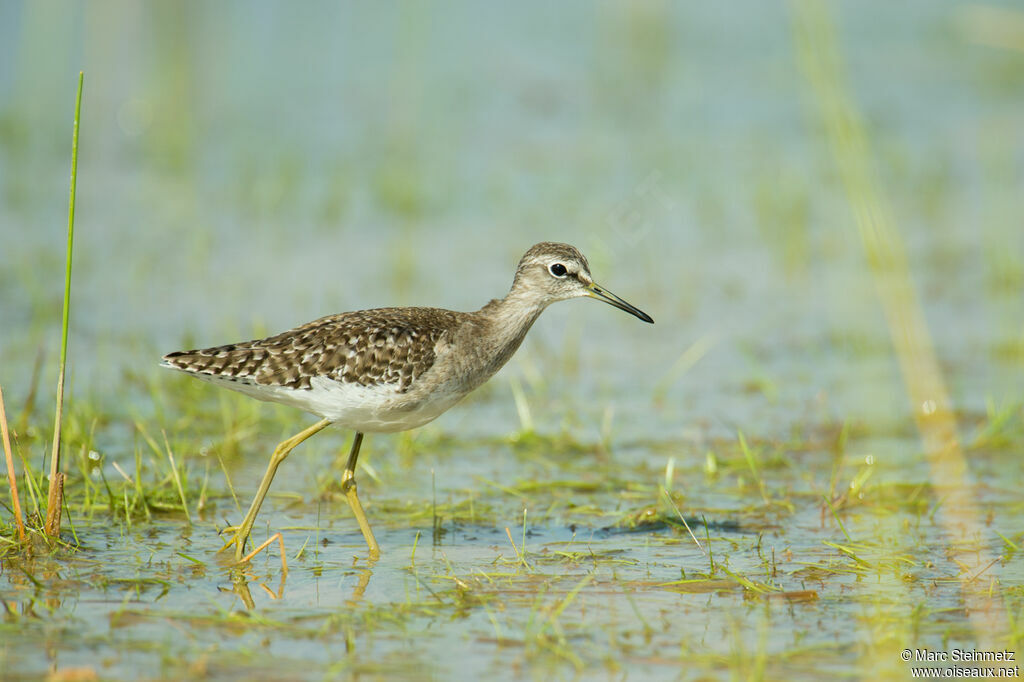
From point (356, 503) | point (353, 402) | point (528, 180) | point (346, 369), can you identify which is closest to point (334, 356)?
point (346, 369)

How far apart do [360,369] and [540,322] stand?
215 inches

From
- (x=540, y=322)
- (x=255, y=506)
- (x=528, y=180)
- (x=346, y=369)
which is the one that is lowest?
(x=255, y=506)

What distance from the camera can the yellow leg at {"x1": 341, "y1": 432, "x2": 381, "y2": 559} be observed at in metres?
7.32

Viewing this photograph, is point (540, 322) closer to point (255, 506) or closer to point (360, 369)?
point (360, 369)

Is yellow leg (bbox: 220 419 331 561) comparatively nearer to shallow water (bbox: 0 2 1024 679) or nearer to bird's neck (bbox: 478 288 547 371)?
shallow water (bbox: 0 2 1024 679)

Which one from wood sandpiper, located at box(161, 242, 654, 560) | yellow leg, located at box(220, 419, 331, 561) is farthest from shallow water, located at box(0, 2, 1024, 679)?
wood sandpiper, located at box(161, 242, 654, 560)

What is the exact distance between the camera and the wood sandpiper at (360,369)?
290 inches

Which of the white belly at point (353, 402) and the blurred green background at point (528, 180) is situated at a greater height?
the blurred green background at point (528, 180)

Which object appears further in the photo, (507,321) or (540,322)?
(540,322)

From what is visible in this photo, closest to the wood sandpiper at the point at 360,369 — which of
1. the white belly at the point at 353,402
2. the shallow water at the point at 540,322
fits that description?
the white belly at the point at 353,402

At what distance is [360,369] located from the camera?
7391mm

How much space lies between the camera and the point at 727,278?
537 inches

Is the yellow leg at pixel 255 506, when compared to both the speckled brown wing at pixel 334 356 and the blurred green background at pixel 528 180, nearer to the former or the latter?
the speckled brown wing at pixel 334 356

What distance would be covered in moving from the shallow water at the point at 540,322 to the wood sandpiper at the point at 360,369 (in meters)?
0.67
